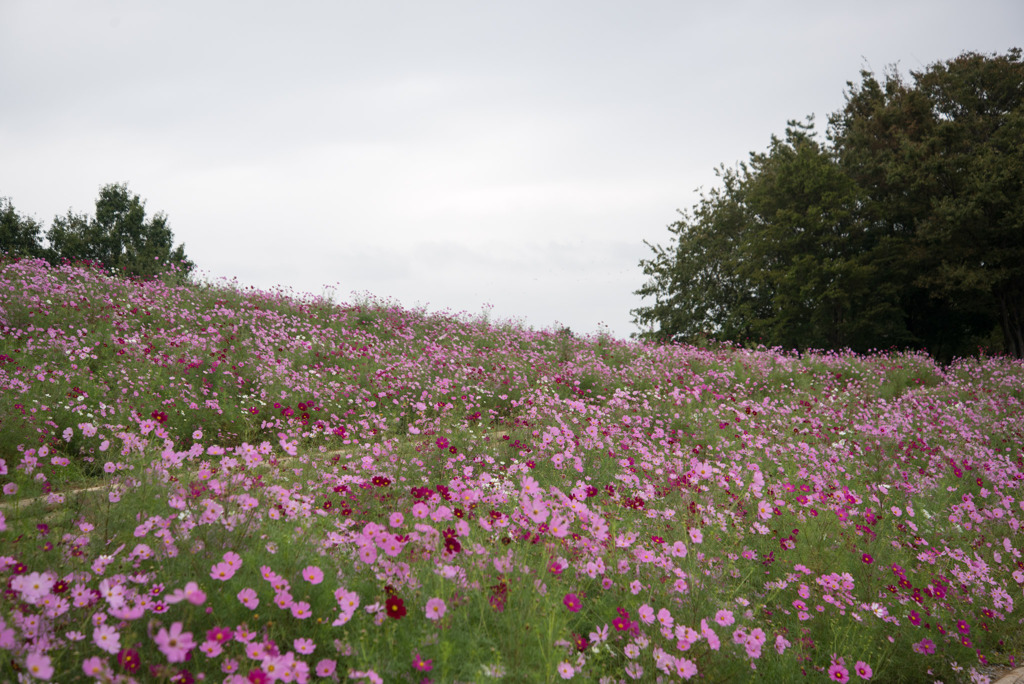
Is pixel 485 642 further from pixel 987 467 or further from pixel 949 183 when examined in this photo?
pixel 949 183

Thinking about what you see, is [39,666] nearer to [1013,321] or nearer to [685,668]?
[685,668]

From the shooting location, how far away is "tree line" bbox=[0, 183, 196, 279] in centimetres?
2925

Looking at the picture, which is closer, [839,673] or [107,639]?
[107,639]

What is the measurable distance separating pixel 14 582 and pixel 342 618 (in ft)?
3.46

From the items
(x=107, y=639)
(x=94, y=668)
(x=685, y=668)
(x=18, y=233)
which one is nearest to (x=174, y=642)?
(x=94, y=668)

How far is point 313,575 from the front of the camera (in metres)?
2.25

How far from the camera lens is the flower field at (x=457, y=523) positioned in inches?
85.5

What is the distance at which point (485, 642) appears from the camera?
2.42 metres

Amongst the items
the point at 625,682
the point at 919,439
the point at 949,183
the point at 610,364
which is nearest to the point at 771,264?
the point at 949,183

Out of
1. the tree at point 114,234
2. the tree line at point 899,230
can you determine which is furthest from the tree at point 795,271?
the tree at point 114,234

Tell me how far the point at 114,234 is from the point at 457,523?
37.3m

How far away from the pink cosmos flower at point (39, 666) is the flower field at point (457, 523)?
3 centimetres

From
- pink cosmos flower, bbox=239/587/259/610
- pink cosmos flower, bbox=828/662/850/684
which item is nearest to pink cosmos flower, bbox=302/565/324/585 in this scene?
pink cosmos flower, bbox=239/587/259/610

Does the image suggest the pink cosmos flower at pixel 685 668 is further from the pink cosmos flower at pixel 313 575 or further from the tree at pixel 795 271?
the tree at pixel 795 271
